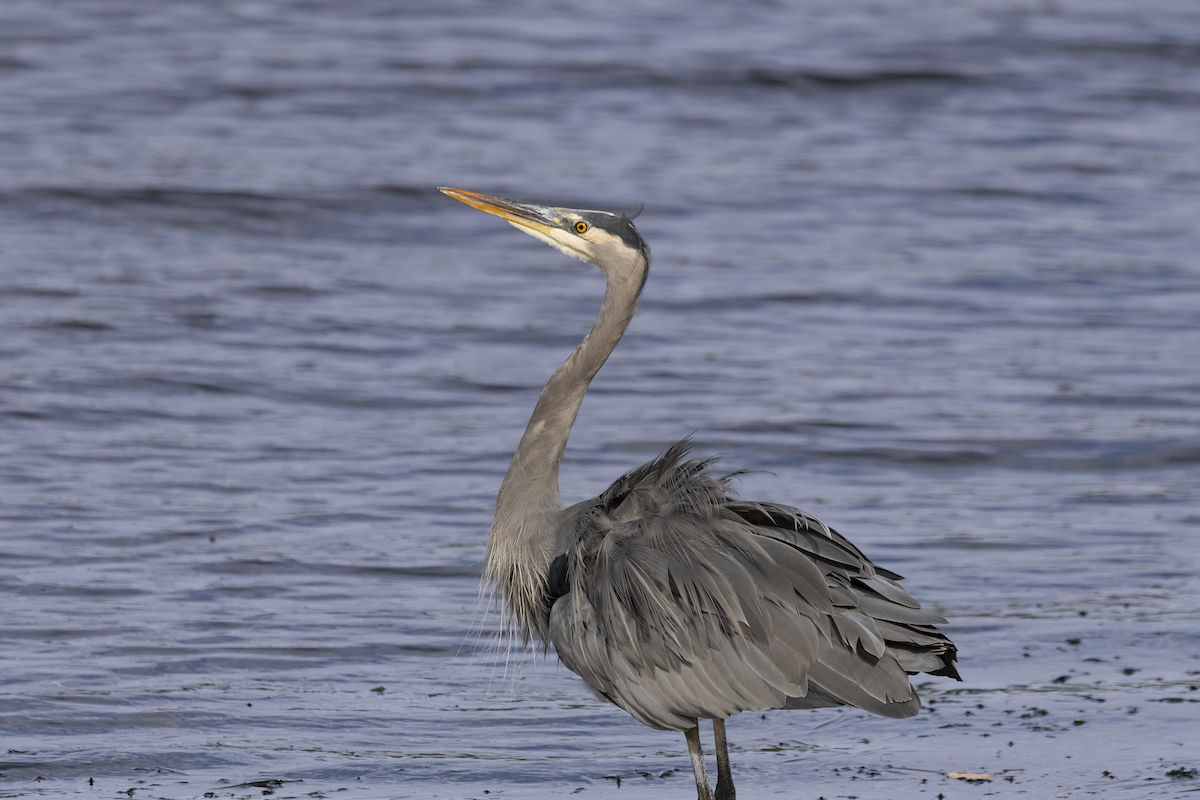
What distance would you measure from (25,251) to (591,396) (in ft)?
17.5

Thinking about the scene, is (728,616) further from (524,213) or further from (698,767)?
(524,213)

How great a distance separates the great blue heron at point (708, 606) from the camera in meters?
5.14

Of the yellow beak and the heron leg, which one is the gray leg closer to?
the heron leg

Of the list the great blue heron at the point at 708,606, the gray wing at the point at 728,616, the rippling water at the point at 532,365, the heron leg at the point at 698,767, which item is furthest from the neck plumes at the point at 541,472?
the heron leg at the point at 698,767

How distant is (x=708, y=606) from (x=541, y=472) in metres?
0.88

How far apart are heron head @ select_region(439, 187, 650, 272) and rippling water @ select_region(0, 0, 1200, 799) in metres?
1.40

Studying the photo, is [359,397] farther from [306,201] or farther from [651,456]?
[306,201]

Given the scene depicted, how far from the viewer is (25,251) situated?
44.6ft

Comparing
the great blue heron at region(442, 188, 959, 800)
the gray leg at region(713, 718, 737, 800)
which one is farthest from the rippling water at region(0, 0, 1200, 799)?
the great blue heron at region(442, 188, 959, 800)

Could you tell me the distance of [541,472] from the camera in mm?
5824

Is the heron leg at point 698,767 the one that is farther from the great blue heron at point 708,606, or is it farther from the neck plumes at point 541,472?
the neck plumes at point 541,472

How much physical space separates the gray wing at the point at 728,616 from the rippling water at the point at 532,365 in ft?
2.14

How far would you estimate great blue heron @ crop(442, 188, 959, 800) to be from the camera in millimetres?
5141

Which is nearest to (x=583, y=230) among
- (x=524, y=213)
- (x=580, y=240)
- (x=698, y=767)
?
(x=580, y=240)
